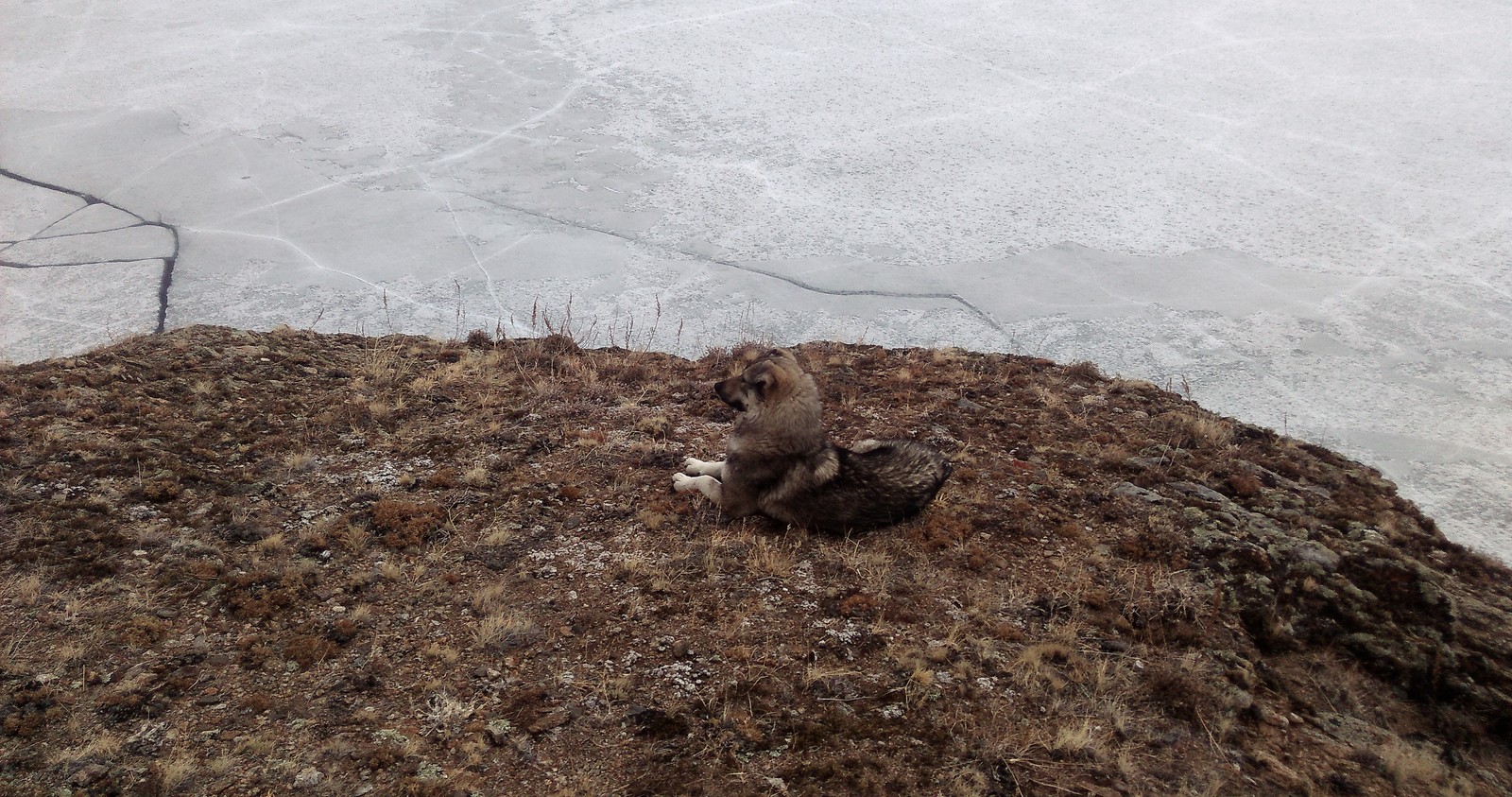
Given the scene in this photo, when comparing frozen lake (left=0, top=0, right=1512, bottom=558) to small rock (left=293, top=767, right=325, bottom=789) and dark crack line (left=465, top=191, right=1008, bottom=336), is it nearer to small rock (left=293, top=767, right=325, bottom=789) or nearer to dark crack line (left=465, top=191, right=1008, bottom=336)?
dark crack line (left=465, top=191, right=1008, bottom=336)

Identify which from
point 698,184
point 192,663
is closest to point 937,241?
point 698,184

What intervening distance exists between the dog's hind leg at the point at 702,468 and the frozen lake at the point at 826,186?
3.49 metres

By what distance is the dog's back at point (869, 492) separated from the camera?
16.4ft

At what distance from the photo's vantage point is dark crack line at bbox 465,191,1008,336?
998 centimetres

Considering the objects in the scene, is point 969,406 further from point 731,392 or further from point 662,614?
point 662,614

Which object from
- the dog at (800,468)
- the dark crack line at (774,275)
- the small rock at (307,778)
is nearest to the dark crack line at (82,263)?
the dark crack line at (774,275)

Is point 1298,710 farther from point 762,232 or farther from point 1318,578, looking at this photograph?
point 762,232

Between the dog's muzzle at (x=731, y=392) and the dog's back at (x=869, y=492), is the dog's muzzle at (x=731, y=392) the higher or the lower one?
the higher one

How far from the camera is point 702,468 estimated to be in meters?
5.58

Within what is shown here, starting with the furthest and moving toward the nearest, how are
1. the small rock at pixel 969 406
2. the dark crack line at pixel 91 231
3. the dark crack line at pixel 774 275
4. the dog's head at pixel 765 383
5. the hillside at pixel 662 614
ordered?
the dark crack line at pixel 91 231 → the dark crack line at pixel 774 275 → the small rock at pixel 969 406 → the dog's head at pixel 765 383 → the hillside at pixel 662 614

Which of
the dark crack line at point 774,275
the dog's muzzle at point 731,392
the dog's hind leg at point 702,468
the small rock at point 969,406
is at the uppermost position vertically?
the dog's muzzle at point 731,392

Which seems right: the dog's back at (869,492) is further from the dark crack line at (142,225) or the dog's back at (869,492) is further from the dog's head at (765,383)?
the dark crack line at (142,225)

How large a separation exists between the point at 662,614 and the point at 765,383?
1.28 m

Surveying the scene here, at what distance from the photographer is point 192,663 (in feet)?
12.8
